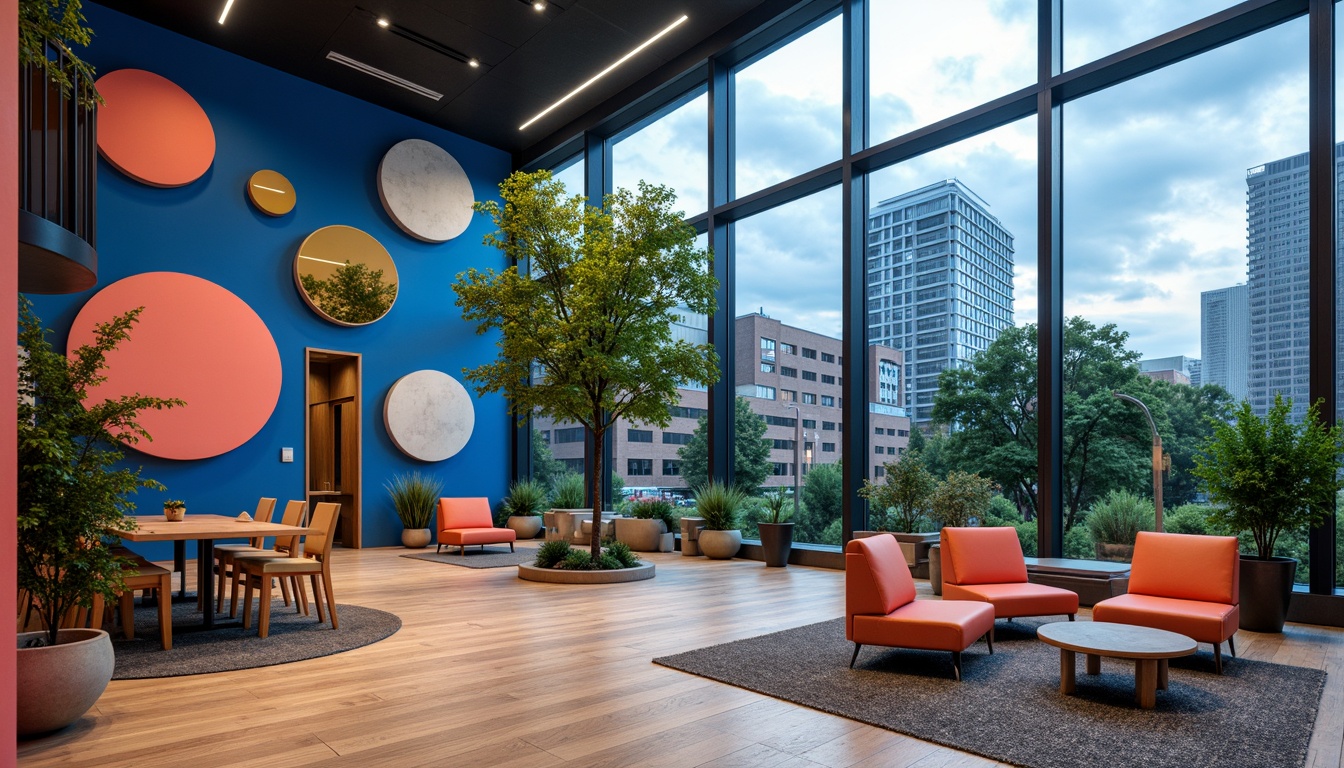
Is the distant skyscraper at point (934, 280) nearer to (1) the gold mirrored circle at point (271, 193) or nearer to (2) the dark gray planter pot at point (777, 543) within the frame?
(2) the dark gray planter pot at point (777, 543)

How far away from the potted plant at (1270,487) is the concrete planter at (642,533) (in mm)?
6474

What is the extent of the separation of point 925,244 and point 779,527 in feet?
11.3

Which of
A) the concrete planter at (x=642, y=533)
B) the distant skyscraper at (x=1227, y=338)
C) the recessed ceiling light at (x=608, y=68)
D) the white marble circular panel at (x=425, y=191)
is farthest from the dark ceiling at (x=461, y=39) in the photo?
the concrete planter at (x=642, y=533)

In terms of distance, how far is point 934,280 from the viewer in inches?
337

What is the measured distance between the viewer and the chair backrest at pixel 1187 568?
480 cm

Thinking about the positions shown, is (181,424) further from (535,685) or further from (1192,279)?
(1192,279)

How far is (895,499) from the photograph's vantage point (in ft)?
Result: 25.6

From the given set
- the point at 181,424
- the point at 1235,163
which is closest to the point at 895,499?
the point at 1235,163

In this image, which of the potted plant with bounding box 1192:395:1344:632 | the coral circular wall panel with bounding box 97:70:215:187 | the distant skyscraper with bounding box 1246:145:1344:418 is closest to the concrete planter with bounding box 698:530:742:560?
the potted plant with bounding box 1192:395:1344:632

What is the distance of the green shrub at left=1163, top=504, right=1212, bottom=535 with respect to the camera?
654cm

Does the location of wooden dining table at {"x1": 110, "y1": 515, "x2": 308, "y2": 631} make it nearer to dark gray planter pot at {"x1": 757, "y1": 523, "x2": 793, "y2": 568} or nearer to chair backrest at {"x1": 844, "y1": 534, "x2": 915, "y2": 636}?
chair backrest at {"x1": 844, "y1": 534, "x2": 915, "y2": 636}

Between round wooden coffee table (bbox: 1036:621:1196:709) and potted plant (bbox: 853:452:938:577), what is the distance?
3349mm

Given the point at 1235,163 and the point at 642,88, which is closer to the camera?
the point at 1235,163

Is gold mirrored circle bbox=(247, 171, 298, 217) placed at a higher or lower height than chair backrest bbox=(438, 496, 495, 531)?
higher
